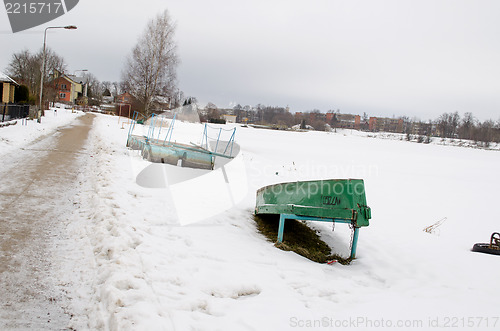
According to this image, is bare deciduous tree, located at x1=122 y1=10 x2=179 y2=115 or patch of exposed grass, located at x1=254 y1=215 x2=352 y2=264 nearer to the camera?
patch of exposed grass, located at x1=254 y1=215 x2=352 y2=264

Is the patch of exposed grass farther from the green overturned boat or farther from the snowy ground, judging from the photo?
the green overturned boat

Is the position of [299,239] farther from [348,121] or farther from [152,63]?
[348,121]

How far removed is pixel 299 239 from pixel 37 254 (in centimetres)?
468

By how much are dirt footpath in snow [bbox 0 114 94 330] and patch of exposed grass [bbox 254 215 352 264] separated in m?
3.49

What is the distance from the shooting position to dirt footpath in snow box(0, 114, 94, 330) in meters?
2.96

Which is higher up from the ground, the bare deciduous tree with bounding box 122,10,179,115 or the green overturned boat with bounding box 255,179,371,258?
the bare deciduous tree with bounding box 122,10,179,115

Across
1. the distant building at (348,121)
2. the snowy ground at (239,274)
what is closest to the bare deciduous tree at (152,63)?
the snowy ground at (239,274)

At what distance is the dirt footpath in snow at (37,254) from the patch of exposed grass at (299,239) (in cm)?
349

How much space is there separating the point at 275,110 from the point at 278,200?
500ft

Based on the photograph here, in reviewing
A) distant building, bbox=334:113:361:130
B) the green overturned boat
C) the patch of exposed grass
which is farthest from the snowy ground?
distant building, bbox=334:113:361:130

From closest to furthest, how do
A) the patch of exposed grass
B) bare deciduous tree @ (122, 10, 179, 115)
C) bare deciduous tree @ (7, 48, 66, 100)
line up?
1. the patch of exposed grass
2. bare deciduous tree @ (122, 10, 179, 115)
3. bare deciduous tree @ (7, 48, 66, 100)

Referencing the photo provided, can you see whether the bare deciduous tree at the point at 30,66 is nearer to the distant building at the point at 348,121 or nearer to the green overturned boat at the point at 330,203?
the green overturned boat at the point at 330,203

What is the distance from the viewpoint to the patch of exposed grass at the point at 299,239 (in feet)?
19.4

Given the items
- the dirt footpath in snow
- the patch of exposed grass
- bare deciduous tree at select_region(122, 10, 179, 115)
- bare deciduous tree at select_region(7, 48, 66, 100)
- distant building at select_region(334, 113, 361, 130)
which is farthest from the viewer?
distant building at select_region(334, 113, 361, 130)
